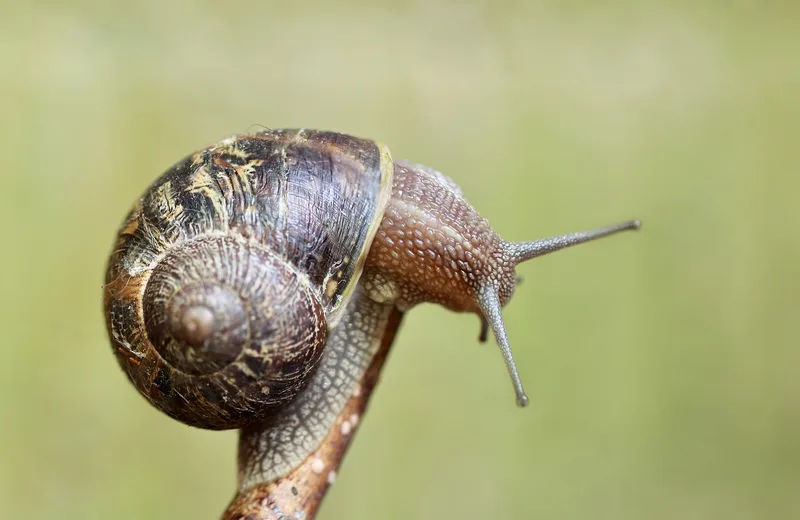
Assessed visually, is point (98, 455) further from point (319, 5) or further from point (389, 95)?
point (319, 5)

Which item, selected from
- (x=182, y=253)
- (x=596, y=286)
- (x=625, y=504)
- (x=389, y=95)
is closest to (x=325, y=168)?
(x=182, y=253)

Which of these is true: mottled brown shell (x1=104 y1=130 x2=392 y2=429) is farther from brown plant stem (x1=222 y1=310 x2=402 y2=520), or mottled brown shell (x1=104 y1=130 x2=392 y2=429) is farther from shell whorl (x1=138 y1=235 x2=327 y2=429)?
brown plant stem (x1=222 y1=310 x2=402 y2=520)

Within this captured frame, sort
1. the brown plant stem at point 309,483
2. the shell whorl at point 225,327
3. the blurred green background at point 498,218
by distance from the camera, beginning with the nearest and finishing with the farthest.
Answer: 1. the shell whorl at point 225,327
2. the brown plant stem at point 309,483
3. the blurred green background at point 498,218

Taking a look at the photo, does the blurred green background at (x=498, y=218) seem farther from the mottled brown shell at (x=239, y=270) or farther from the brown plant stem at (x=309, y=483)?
the mottled brown shell at (x=239, y=270)

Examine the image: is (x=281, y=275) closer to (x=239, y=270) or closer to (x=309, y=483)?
(x=239, y=270)

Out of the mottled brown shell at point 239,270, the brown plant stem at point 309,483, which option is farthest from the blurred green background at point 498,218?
the mottled brown shell at point 239,270

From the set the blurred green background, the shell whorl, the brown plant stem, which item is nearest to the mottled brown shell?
the shell whorl
